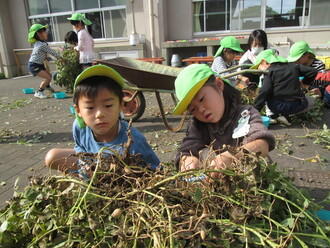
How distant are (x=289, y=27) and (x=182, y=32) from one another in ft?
13.7

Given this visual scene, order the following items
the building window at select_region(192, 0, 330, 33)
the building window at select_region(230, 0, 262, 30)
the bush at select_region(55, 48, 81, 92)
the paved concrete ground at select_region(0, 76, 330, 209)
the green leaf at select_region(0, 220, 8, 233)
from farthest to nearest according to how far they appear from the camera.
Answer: the building window at select_region(230, 0, 262, 30)
the building window at select_region(192, 0, 330, 33)
the bush at select_region(55, 48, 81, 92)
the paved concrete ground at select_region(0, 76, 330, 209)
the green leaf at select_region(0, 220, 8, 233)

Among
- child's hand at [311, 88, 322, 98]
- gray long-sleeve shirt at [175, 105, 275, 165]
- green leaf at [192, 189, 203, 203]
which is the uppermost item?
green leaf at [192, 189, 203, 203]

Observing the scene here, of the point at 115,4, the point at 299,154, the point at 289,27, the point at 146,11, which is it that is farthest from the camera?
the point at 115,4

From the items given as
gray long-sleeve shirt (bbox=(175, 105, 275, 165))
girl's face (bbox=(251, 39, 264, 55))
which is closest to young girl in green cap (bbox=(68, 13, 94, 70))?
girl's face (bbox=(251, 39, 264, 55))

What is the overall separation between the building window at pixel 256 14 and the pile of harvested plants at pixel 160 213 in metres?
10.6

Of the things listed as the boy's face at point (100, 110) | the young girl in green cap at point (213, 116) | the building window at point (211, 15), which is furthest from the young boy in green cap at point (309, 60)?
the building window at point (211, 15)

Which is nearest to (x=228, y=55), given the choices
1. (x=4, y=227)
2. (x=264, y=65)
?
(x=264, y=65)

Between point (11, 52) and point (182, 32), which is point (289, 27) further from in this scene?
point (11, 52)

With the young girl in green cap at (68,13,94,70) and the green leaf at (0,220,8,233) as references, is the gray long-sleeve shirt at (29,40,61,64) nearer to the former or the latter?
the young girl in green cap at (68,13,94,70)

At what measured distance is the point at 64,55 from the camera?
7.93m

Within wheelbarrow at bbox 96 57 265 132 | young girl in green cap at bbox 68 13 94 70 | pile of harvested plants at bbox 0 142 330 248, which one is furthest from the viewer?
young girl in green cap at bbox 68 13 94 70

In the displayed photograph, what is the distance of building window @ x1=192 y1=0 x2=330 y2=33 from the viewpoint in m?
9.68

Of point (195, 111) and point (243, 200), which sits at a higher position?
point (195, 111)

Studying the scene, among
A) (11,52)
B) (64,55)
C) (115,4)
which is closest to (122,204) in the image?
(64,55)
